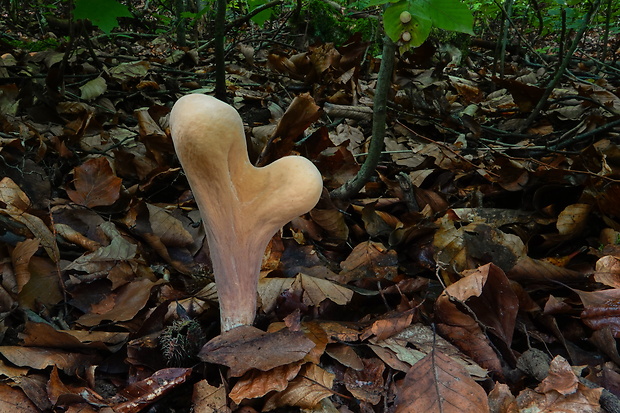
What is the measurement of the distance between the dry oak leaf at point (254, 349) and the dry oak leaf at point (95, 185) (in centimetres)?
112

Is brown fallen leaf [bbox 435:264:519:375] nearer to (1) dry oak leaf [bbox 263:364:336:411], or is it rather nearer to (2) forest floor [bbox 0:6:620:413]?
(2) forest floor [bbox 0:6:620:413]

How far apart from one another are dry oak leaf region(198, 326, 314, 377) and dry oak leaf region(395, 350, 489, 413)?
1.07ft

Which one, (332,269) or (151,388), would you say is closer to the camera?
(151,388)

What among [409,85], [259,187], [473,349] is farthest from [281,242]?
[409,85]

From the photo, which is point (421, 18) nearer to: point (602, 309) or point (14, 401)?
point (602, 309)

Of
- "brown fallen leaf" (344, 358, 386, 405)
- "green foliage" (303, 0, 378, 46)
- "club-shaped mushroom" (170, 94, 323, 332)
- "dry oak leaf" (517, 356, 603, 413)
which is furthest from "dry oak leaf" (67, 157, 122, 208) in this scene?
"green foliage" (303, 0, 378, 46)

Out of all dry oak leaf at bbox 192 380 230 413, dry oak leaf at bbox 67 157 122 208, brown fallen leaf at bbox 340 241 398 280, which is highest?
dry oak leaf at bbox 67 157 122 208

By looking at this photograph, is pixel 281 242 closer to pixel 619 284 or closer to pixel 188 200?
pixel 188 200

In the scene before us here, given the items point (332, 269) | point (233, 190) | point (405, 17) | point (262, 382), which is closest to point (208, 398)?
point (262, 382)

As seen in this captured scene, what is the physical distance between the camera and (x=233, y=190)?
56.9 inches

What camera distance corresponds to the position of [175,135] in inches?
52.4

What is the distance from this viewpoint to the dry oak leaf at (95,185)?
2311 mm

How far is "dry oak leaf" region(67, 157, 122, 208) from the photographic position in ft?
7.58

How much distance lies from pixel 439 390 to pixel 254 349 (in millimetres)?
578
